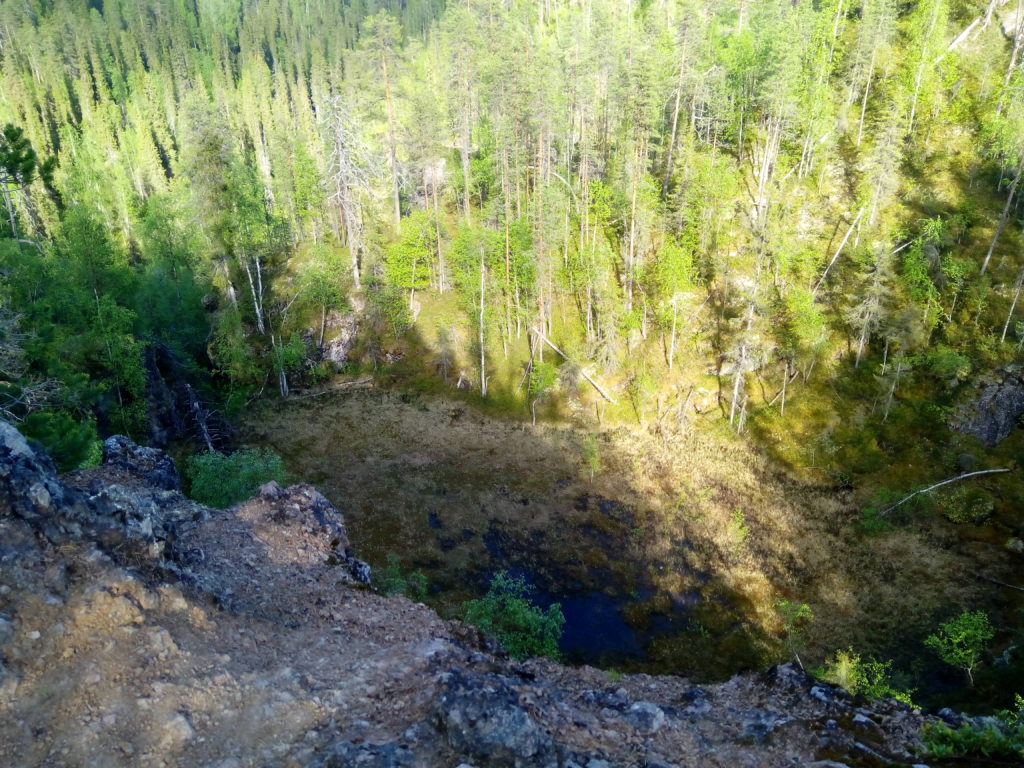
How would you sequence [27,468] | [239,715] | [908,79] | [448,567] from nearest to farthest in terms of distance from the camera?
[239,715]
[27,468]
[448,567]
[908,79]

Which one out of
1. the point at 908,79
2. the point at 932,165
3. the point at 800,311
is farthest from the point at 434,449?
the point at 908,79

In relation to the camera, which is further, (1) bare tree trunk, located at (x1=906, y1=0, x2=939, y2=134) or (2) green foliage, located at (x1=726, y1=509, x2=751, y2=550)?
(1) bare tree trunk, located at (x1=906, y1=0, x2=939, y2=134)

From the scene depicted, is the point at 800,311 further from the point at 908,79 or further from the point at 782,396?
the point at 908,79

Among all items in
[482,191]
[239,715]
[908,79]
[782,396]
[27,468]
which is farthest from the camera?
[482,191]

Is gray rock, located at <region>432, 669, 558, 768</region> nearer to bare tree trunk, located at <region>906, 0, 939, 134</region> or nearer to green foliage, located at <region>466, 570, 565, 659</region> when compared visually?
green foliage, located at <region>466, 570, 565, 659</region>

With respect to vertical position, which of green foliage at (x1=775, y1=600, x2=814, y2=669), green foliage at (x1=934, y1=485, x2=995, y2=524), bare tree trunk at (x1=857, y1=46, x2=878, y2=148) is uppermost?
bare tree trunk at (x1=857, y1=46, x2=878, y2=148)

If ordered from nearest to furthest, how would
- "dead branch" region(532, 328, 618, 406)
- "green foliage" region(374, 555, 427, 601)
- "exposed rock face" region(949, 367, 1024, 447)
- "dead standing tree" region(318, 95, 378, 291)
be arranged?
1. "green foliage" region(374, 555, 427, 601)
2. "exposed rock face" region(949, 367, 1024, 447)
3. "dead branch" region(532, 328, 618, 406)
4. "dead standing tree" region(318, 95, 378, 291)

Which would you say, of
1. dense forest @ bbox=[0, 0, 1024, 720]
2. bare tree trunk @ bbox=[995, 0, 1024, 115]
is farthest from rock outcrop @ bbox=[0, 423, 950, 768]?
bare tree trunk @ bbox=[995, 0, 1024, 115]
